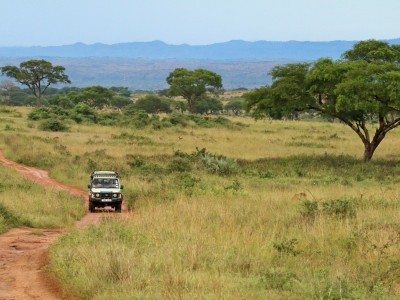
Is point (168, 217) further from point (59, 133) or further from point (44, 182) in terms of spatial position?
point (59, 133)

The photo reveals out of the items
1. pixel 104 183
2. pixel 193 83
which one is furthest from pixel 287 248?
pixel 193 83

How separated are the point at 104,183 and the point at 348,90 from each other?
15.1m

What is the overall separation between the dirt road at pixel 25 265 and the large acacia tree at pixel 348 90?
18.2m

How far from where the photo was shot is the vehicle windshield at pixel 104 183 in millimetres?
21266

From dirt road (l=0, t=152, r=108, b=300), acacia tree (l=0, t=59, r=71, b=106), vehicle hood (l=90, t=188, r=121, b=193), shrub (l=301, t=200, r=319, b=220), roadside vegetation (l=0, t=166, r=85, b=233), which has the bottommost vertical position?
roadside vegetation (l=0, t=166, r=85, b=233)

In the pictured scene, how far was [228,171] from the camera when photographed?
29094 millimetres

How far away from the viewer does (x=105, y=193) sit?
68.1ft

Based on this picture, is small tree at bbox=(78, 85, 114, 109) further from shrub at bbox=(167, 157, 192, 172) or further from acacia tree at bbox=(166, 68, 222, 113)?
shrub at bbox=(167, 157, 192, 172)

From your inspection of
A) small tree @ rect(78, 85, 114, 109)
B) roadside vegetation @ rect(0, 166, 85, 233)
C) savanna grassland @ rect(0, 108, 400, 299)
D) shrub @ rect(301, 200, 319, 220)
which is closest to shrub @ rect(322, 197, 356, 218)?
savanna grassland @ rect(0, 108, 400, 299)

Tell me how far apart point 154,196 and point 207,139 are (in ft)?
101

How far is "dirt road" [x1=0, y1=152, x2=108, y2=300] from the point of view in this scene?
8.92 meters

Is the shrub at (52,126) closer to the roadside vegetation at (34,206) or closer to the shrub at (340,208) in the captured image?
the roadside vegetation at (34,206)

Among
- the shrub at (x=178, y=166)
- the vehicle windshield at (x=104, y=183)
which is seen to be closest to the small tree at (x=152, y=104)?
the shrub at (x=178, y=166)

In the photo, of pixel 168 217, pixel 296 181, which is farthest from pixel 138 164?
pixel 168 217
